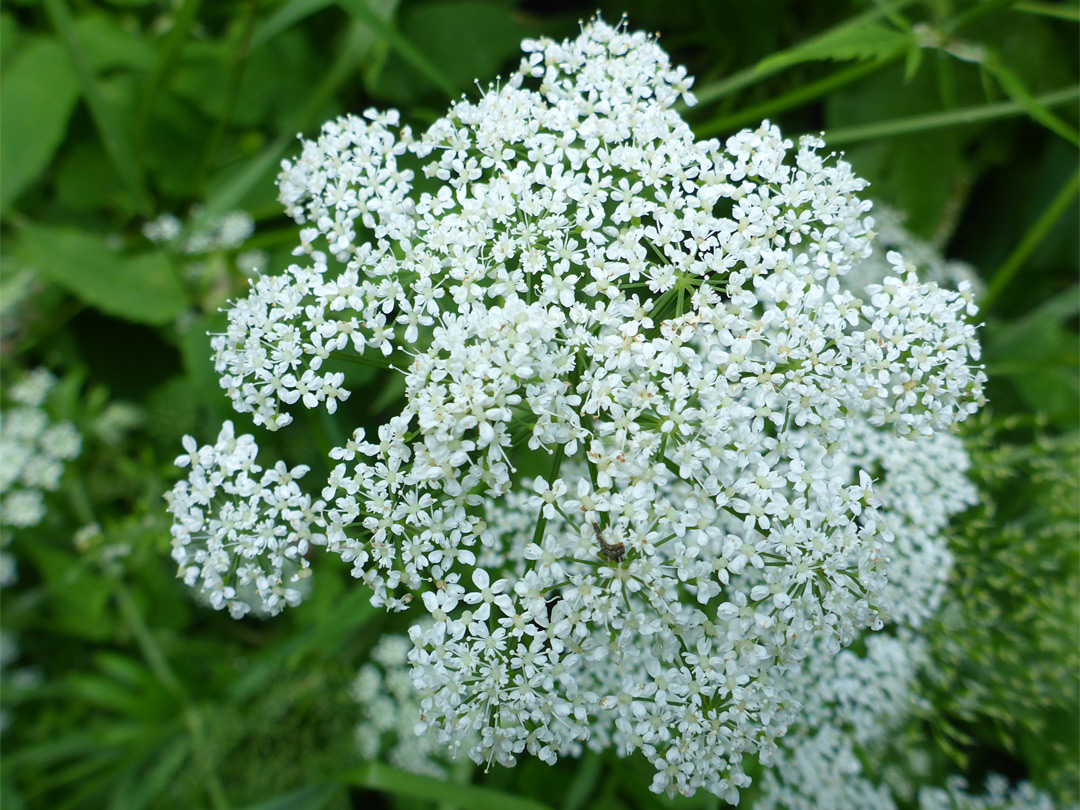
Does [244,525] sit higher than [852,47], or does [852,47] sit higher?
[852,47]

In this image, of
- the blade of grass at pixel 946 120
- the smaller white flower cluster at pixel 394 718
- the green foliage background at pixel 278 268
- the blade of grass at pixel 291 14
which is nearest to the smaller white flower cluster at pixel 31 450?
Result: the green foliage background at pixel 278 268

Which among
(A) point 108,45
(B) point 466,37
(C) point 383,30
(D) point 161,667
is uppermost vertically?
(B) point 466,37

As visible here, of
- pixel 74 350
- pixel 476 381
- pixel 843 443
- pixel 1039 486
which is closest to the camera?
pixel 476 381

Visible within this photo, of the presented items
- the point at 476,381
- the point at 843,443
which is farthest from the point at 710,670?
the point at 476,381

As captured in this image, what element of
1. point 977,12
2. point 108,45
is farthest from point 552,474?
point 108,45

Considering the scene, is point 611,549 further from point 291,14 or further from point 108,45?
point 108,45

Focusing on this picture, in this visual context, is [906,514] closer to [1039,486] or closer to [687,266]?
[1039,486]
